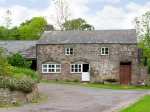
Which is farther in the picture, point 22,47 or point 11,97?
point 22,47

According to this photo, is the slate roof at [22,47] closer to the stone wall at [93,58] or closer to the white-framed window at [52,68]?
the stone wall at [93,58]

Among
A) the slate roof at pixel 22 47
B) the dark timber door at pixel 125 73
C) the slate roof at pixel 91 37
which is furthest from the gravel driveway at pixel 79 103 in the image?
the slate roof at pixel 22 47

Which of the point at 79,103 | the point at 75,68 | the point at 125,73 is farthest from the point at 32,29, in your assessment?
the point at 79,103

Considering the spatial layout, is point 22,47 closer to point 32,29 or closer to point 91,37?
point 91,37

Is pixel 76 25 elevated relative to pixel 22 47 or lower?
elevated

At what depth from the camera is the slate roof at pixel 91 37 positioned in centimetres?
5925

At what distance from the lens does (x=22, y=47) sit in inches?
2559

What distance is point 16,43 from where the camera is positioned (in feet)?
219

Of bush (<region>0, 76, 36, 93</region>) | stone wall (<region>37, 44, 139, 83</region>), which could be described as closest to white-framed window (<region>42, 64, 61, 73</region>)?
stone wall (<region>37, 44, 139, 83</region>)

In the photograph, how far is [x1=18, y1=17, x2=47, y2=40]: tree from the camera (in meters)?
97.1

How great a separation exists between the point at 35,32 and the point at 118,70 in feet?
153

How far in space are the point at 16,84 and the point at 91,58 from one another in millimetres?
33483

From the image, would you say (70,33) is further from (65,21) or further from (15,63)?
(65,21)

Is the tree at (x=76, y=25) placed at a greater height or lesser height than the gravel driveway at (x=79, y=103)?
greater
